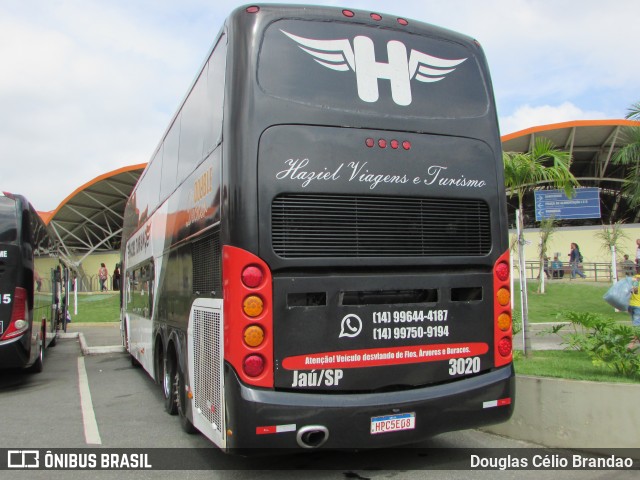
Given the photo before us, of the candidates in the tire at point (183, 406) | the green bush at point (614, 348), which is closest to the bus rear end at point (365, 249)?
the green bush at point (614, 348)

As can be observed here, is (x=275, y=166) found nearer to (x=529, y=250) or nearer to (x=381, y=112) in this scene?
(x=381, y=112)

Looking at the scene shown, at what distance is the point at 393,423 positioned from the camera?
470 cm

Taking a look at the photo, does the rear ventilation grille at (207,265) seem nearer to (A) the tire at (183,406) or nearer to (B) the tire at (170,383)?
(A) the tire at (183,406)

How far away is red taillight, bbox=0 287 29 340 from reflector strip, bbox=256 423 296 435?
6.90 metres

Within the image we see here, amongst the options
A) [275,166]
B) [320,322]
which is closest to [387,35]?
[275,166]

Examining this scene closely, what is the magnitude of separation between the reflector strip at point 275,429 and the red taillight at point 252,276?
41.9 inches

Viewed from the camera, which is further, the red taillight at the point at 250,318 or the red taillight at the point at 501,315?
the red taillight at the point at 501,315

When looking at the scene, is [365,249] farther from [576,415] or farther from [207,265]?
[576,415]

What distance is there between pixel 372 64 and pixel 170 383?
466 centimetres

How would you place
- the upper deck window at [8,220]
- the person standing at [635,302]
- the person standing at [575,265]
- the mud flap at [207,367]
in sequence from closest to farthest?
the mud flap at [207,367]
the upper deck window at [8,220]
the person standing at [635,302]
the person standing at [575,265]

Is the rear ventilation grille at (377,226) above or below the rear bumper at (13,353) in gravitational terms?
above

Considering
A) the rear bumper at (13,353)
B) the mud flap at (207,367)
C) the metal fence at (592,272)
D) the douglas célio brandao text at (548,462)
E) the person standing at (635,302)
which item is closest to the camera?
the mud flap at (207,367)

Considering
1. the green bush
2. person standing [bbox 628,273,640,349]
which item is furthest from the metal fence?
the green bush

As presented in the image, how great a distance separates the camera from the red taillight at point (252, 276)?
4.51 meters
